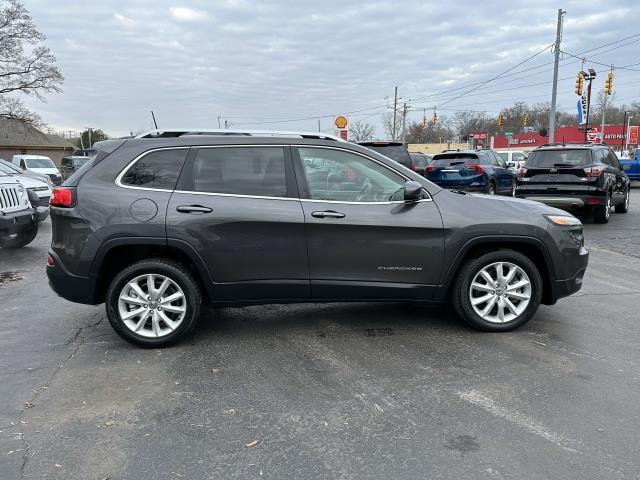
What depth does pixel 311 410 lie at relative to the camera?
3369 millimetres

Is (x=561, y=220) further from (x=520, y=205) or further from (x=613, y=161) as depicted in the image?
(x=613, y=161)

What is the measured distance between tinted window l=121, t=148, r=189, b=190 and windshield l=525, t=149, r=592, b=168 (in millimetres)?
8977

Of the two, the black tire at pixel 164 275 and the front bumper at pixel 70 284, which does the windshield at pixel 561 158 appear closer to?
the black tire at pixel 164 275

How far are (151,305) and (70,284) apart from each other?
2.29ft

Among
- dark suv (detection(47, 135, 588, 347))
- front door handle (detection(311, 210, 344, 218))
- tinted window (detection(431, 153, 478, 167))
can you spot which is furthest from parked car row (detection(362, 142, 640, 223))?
front door handle (detection(311, 210, 344, 218))

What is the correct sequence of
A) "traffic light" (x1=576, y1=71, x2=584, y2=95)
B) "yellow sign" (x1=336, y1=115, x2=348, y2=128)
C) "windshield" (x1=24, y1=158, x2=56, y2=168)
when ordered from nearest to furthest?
"yellow sign" (x1=336, y1=115, x2=348, y2=128), "windshield" (x1=24, y1=158, x2=56, y2=168), "traffic light" (x1=576, y1=71, x2=584, y2=95)

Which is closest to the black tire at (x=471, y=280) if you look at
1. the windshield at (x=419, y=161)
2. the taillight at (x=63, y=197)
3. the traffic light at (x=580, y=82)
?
the taillight at (x=63, y=197)

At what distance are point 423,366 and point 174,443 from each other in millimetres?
1939

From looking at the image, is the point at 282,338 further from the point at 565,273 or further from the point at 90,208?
the point at 565,273

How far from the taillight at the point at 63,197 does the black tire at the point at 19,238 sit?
4948 millimetres

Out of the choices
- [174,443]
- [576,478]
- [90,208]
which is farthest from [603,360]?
[90,208]

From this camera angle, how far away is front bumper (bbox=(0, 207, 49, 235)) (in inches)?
321

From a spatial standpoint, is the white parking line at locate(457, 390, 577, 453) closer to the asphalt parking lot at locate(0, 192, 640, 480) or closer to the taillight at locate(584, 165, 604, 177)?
the asphalt parking lot at locate(0, 192, 640, 480)

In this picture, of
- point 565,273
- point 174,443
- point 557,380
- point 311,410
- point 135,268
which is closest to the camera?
point 174,443
